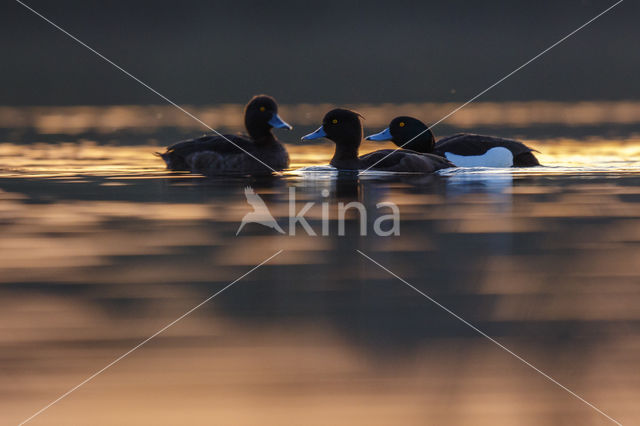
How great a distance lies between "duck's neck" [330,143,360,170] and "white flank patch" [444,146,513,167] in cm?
125

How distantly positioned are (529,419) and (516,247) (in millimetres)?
3259

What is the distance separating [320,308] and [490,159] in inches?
308

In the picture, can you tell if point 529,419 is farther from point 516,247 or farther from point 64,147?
point 64,147

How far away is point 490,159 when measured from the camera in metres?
12.4

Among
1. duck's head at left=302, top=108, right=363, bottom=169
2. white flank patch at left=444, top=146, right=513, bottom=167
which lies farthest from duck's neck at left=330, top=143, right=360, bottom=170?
white flank patch at left=444, top=146, right=513, bottom=167

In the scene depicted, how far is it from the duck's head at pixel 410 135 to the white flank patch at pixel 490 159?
0.48 m

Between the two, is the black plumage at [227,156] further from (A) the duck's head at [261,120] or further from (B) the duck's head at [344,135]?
(B) the duck's head at [344,135]

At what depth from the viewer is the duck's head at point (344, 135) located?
12289 mm

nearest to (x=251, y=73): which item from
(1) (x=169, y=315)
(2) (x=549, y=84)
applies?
(2) (x=549, y=84)

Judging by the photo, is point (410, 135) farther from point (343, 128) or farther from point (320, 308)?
point (320, 308)

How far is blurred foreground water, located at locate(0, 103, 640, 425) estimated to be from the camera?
3697 mm

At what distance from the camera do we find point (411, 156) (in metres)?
11.7

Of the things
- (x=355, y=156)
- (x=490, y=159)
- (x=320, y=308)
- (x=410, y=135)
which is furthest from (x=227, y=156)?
(x=320, y=308)

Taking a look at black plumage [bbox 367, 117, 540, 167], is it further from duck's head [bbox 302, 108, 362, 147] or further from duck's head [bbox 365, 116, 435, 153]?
duck's head [bbox 302, 108, 362, 147]
